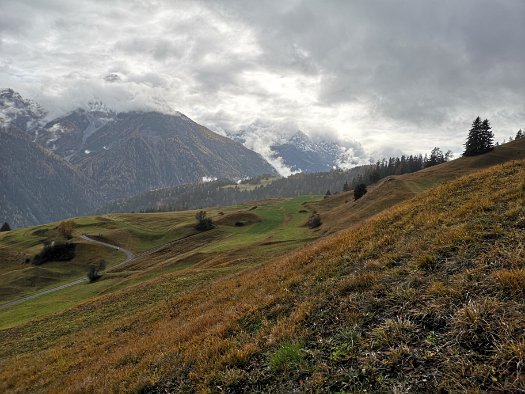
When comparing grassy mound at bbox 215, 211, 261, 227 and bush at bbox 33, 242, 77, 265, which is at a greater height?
grassy mound at bbox 215, 211, 261, 227

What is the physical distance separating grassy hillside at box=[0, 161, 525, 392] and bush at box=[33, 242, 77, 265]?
367ft

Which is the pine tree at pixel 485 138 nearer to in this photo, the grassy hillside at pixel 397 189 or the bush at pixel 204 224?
the grassy hillside at pixel 397 189

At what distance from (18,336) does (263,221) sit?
330ft

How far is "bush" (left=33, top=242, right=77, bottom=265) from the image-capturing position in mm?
115125

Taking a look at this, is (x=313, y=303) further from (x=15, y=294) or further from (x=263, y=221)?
(x=263, y=221)

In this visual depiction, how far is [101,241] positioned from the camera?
14150 cm

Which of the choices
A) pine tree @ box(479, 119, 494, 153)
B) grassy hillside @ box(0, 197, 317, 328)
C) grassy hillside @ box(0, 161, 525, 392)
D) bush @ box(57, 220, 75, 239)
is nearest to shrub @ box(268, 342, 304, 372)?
grassy hillside @ box(0, 161, 525, 392)

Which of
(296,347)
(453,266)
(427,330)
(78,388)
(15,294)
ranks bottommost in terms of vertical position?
(15,294)

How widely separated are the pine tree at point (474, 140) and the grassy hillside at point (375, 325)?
9893 centimetres

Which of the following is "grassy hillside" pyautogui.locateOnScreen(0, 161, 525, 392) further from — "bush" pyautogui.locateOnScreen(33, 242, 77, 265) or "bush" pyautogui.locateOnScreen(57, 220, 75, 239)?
"bush" pyautogui.locateOnScreen(57, 220, 75, 239)

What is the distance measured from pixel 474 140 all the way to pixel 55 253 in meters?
140

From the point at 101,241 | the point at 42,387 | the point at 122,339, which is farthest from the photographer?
the point at 101,241

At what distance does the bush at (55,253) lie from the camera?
115125mm

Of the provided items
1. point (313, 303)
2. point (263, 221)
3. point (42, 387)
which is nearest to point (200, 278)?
point (42, 387)
